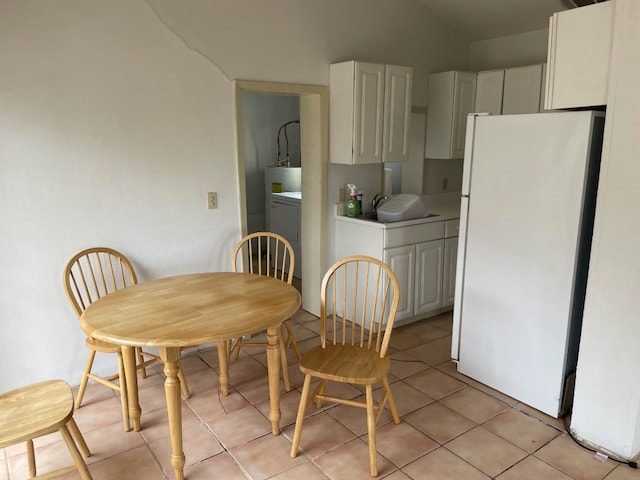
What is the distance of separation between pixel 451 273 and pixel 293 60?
2104mm

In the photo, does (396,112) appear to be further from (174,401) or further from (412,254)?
(174,401)

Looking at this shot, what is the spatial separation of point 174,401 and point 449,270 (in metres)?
2.60

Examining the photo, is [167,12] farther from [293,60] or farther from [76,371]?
[76,371]

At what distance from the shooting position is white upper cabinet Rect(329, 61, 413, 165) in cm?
346

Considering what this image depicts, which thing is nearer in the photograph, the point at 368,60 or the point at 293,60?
the point at 293,60

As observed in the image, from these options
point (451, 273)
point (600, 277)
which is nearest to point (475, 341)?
point (600, 277)

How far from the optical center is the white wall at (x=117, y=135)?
8.17 feet

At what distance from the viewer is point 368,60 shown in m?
3.77

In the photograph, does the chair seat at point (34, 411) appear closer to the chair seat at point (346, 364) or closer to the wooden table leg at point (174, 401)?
the wooden table leg at point (174, 401)

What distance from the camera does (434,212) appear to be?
401 centimetres

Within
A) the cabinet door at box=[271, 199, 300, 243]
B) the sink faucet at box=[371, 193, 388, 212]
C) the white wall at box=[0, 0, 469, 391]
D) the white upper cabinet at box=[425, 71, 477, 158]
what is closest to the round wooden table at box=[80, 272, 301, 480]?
the white wall at box=[0, 0, 469, 391]

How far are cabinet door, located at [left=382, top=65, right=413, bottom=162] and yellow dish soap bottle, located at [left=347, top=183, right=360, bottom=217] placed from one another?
35 cm

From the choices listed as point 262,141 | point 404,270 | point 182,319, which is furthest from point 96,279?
point 262,141

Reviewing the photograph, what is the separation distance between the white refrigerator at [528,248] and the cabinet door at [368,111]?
1000 mm
